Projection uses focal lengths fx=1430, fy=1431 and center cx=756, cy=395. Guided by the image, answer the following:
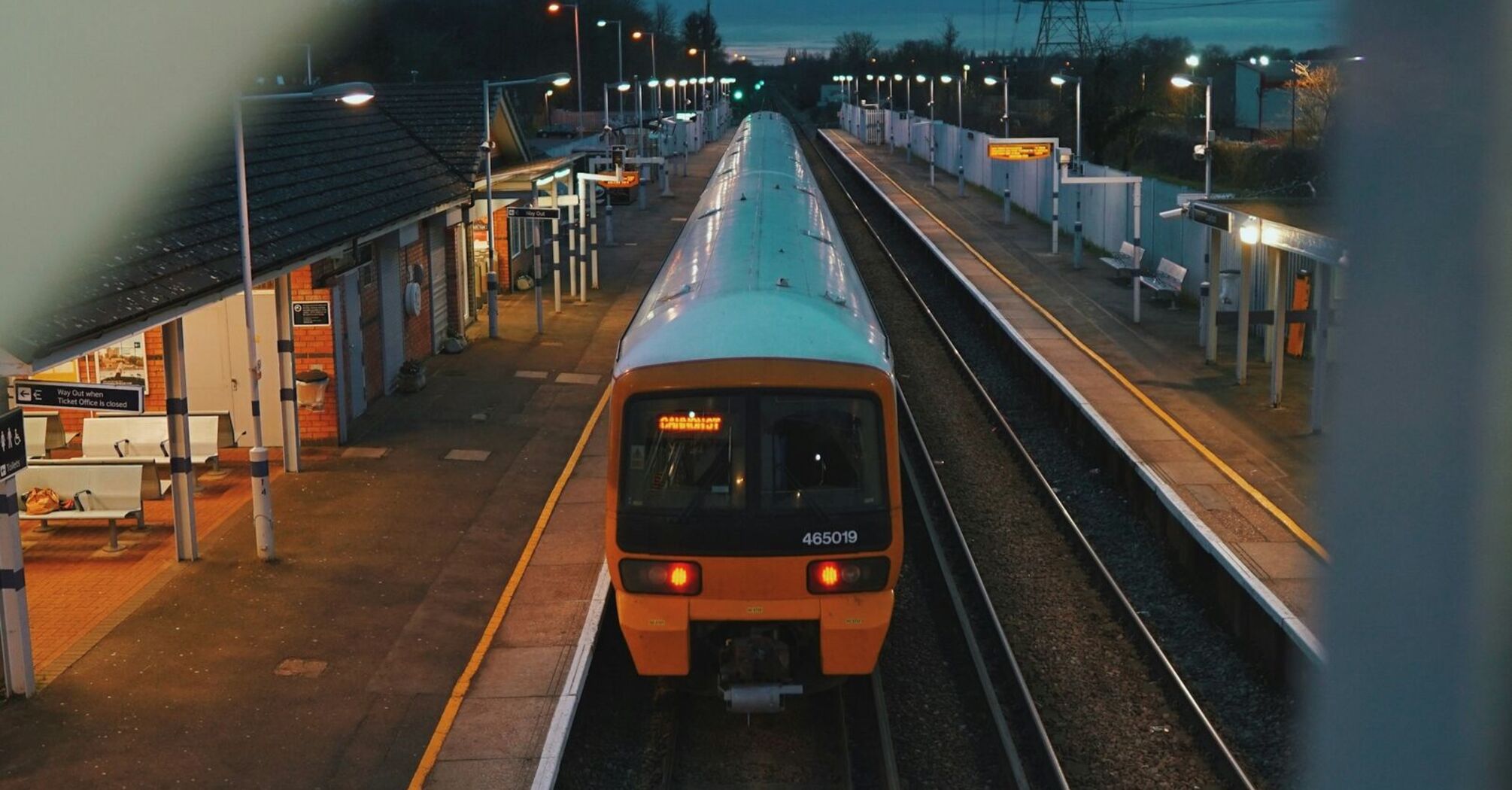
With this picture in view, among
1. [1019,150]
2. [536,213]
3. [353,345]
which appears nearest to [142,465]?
[353,345]

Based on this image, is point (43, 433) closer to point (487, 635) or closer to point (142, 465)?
point (142, 465)

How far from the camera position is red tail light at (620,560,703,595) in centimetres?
807

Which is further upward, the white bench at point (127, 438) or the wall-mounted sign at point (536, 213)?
the wall-mounted sign at point (536, 213)

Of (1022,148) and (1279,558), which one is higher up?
(1022,148)

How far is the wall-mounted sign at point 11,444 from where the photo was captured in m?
8.42

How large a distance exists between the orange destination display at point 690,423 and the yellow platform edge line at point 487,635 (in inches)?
87.5

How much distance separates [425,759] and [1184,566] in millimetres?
6667

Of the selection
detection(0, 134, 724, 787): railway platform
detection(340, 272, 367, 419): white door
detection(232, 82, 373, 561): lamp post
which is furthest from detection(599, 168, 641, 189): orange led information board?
detection(232, 82, 373, 561): lamp post

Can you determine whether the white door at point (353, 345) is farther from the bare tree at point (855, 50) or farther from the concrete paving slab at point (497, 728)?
the bare tree at point (855, 50)

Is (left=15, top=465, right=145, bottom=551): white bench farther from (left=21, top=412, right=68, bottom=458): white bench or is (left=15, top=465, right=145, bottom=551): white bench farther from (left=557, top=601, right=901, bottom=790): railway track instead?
(left=557, top=601, right=901, bottom=790): railway track

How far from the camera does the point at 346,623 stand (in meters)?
10.3

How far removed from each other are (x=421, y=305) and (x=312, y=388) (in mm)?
5218

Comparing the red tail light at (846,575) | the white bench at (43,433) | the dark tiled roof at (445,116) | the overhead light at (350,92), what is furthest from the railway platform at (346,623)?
the dark tiled roof at (445,116)

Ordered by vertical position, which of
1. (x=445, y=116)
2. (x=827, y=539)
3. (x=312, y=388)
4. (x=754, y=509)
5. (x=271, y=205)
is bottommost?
(x=312, y=388)
